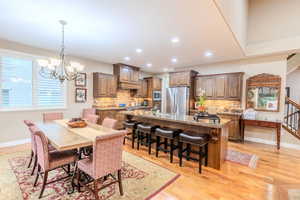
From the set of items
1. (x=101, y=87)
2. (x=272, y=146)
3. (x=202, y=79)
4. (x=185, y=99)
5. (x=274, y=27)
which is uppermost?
(x=274, y=27)

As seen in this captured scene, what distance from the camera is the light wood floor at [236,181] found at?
87.0 inches

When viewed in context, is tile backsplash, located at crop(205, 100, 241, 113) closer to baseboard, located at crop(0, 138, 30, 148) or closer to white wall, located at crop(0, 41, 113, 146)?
white wall, located at crop(0, 41, 113, 146)

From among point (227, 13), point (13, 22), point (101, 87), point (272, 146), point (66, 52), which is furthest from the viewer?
point (101, 87)

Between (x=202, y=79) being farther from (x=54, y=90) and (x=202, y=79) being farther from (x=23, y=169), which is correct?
(x=23, y=169)

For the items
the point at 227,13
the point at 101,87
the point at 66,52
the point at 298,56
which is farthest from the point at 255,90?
the point at 66,52

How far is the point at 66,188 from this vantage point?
7.50ft

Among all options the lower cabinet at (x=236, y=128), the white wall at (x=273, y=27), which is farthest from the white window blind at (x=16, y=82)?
the white wall at (x=273, y=27)

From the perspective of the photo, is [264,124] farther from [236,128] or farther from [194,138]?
[194,138]

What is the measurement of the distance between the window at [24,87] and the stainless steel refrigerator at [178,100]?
13.9ft

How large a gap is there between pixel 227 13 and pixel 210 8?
0.59m

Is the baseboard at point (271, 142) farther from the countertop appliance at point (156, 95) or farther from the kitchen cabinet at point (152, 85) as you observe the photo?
the kitchen cabinet at point (152, 85)

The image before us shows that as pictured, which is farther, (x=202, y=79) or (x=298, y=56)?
(x=202, y=79)

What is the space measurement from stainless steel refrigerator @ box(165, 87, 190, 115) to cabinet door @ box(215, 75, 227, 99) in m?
1.09

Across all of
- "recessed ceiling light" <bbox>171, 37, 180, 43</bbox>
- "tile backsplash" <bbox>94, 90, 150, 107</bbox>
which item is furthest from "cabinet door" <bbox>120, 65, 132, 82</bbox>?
"recessed ceiling light" <bbox>171, 37, 180, 43</bbox>
